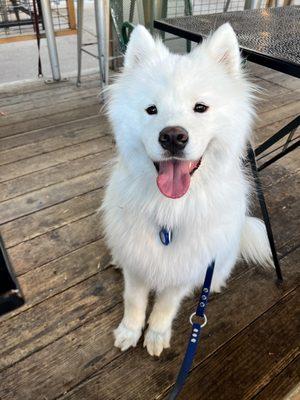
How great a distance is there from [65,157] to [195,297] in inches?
54.5

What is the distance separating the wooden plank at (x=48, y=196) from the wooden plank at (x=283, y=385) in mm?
1407

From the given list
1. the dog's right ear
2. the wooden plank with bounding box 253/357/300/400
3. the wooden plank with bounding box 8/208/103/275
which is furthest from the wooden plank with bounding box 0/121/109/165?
the wooden plank with bounding box 253/357/300/400

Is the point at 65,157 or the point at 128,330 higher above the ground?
the point at 65,157

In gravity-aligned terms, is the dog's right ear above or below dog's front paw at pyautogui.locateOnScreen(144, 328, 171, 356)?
above

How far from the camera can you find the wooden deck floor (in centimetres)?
123

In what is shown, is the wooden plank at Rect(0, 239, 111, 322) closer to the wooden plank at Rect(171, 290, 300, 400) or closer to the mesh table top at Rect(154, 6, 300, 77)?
the wooden plank at Rect(171, 290, 300, 400)

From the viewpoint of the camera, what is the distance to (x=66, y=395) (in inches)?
47.1

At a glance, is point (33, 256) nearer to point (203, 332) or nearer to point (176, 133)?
point (203, 332)

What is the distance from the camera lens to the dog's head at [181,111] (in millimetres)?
958

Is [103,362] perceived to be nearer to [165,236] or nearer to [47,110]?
[165,236]

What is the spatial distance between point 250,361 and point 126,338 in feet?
1.61

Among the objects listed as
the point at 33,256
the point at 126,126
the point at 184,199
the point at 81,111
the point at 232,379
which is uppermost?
the point at 126,126

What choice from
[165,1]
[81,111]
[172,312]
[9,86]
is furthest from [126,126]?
[165,1]

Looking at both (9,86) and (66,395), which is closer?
(66,395)
